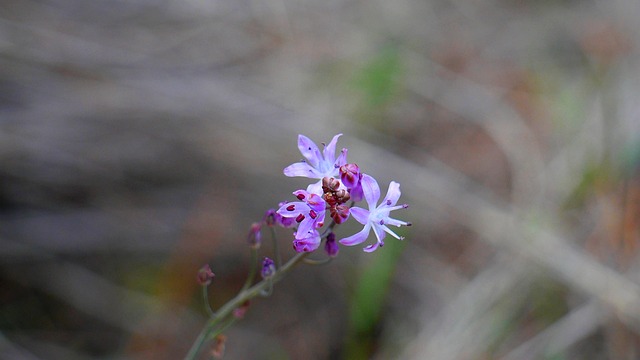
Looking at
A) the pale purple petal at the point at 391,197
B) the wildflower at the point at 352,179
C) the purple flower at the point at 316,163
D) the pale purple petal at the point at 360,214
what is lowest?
the pale purple petal at the point at 360,214

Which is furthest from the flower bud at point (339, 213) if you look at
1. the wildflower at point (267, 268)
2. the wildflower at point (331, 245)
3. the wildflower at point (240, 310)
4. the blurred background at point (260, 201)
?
the blurred background at point (260, 201)

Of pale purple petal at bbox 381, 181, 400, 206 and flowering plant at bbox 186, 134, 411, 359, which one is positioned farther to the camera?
pale purple petal at bbox 381, 181, 400, 206

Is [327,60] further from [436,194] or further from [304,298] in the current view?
[304,298]

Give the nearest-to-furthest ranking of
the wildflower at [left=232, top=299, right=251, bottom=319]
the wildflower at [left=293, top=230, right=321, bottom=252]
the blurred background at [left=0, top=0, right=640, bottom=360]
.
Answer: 1. the wildflower at [left=293, top=230, right=321, bottom=252]
2. the wildflower at [left=232, top=299, right=251, bottom=319]
3. the blurred background at [left=0, top=0, right=640, bottom=360]

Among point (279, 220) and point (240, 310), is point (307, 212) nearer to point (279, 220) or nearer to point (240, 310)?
point (279, 220)

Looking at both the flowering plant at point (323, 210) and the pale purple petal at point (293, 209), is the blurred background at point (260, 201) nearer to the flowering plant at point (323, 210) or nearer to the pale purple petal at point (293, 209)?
the flowering plant at point (323, 210)


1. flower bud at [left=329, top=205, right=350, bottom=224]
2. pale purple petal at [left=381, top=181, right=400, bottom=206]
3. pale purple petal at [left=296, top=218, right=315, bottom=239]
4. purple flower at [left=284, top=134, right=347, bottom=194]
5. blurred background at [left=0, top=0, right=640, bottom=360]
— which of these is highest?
blurred background at [left=0, top=0, right=640, bottom=360]

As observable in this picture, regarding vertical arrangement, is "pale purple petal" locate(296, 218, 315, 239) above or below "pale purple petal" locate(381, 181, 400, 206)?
below

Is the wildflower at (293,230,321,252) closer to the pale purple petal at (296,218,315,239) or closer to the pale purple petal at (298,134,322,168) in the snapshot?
the pale purple petal at (296,218,315,239)

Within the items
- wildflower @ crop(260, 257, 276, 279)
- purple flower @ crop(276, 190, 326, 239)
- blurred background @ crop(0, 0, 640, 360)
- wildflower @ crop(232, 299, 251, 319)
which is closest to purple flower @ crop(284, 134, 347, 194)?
purple flower @ crop(276, 190, 326, 239)
